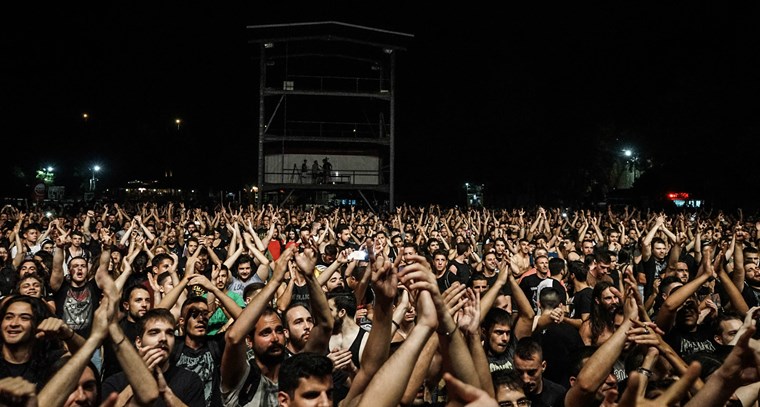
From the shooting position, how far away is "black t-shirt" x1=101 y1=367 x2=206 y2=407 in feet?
13.0

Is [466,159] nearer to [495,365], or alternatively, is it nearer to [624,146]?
[624,146]

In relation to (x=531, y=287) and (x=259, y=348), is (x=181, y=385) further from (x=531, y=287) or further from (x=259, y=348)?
(x=531, y=287)

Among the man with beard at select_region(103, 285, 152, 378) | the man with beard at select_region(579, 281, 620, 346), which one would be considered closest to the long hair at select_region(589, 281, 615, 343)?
the man with beard at select_region(579, 281, 620, 346)

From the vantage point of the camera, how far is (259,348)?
13.6 ft

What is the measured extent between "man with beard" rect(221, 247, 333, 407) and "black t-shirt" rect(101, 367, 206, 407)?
226mm

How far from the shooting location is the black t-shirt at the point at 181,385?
13.0 feet

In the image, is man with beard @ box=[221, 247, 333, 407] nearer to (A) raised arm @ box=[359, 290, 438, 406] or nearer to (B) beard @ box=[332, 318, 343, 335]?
(B) beard @ box=[332, 318, 343, 335]

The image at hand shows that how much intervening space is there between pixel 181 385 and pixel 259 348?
53 cm

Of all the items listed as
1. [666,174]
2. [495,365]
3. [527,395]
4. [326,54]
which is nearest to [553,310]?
[495,365]

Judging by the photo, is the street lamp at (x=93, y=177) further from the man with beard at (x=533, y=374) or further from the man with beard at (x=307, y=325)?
the man with beard at (x=533, y=374)

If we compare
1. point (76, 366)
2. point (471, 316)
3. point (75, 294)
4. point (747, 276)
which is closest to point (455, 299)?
point (471, 316)

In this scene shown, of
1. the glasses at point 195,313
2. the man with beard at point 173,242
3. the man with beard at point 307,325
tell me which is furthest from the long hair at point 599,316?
the man with beard at point 173,242

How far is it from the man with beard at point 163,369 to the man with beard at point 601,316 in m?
3.14

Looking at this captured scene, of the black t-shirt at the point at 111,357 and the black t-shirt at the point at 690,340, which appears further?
the black t-shirt at the point at 690,340
